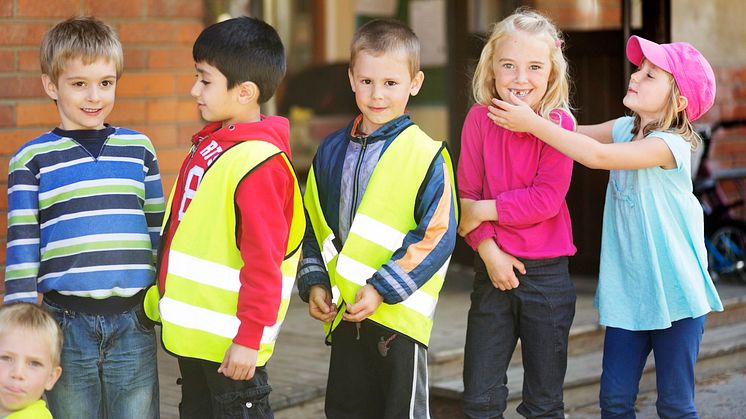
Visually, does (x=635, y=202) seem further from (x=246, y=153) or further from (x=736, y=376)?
(x=736, y=376)

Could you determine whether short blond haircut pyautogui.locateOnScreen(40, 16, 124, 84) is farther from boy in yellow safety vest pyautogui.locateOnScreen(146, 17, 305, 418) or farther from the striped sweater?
boy in yellow safety vest pyautogui.locateOnScreen(146, 17, 305, 418)

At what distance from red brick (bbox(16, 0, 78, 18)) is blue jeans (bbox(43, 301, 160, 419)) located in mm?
1706

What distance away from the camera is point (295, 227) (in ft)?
11.2

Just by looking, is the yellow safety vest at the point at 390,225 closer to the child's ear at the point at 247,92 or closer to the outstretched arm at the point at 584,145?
the outstretched arm at the point at 584,145

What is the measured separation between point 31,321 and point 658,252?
199 cm

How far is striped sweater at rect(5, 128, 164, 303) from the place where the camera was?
3.36 m

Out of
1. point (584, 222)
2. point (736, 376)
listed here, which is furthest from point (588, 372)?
point (584, 222)

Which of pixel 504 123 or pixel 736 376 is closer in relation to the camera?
pixel 504 123

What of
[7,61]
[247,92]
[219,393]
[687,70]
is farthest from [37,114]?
[687,70]

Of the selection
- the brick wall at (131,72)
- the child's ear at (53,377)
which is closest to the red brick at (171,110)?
the brick wall at (131,72)

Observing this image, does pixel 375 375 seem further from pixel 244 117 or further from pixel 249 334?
pixel 244 117

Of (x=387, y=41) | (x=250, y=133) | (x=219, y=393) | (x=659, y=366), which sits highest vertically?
(x=387, y=41)

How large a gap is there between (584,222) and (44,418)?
447cm

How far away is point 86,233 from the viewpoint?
3393 mm
